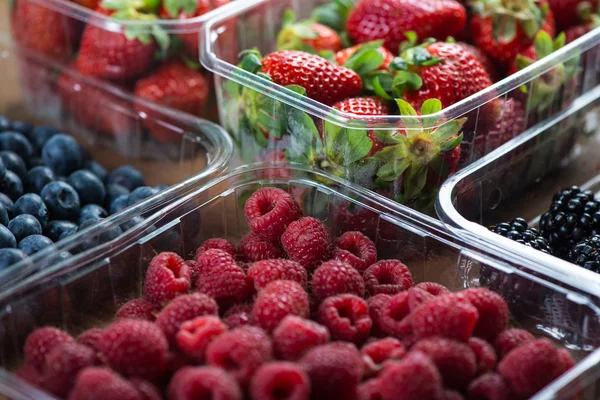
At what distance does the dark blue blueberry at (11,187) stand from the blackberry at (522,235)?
0.93 m

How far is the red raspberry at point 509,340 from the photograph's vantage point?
39.6 inches

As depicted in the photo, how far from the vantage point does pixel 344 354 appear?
91cm

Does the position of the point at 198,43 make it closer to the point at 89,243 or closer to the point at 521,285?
the point at 89,243

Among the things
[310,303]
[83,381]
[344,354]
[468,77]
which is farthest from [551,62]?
[83,381]

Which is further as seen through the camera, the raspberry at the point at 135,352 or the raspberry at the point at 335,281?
the raspberry at the point at 335,281

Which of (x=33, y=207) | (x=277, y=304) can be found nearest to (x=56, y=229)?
(x=33, y=207)

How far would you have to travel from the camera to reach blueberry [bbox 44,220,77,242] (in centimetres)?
142

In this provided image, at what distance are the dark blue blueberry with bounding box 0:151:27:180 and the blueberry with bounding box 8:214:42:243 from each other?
240 mm

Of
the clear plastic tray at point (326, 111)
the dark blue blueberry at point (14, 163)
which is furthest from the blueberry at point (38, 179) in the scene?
the clear plastic tray at point (326, 111)

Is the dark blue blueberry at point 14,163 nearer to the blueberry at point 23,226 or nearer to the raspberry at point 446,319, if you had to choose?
→ the blueberry at point 23,226

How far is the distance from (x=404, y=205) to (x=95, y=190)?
66 centimetres

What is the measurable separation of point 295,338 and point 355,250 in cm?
→ 34

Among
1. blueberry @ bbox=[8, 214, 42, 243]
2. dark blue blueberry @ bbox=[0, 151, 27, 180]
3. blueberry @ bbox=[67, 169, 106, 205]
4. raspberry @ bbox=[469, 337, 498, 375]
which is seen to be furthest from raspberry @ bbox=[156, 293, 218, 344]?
dark blue blueberry @ bbox=[0, 151, 27, 180]

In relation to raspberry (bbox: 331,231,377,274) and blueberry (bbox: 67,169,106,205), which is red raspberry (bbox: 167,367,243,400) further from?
blueberry (bbox: 67,169,106,205)
